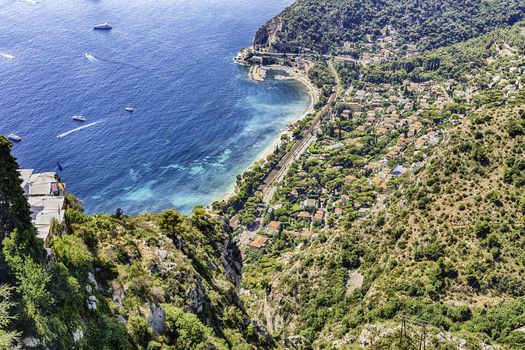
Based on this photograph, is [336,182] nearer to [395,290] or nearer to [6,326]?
[395,290]

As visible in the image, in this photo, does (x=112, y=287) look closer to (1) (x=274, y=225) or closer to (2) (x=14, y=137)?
(1) (x=274, y=225)

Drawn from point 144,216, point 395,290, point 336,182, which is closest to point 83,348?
point 144,216

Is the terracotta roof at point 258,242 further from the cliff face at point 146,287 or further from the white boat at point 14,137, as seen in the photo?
the white boat at point 14,137

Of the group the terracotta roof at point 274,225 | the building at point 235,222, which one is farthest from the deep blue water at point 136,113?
the terracotta roof at point 274,225

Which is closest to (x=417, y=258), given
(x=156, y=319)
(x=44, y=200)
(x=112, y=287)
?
(x=156, y=319)

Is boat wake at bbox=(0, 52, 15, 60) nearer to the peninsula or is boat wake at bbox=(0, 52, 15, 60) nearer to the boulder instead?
the peninsula

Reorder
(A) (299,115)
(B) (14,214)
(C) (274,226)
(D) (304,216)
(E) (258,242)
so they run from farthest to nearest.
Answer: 1. (A) (299,115)
2. (D) (304,216)
3. (C) (274,226)
4. (E) (258,242)
5. (B) (14,214)

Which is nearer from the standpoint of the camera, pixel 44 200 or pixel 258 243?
Result: pixel 44 200
